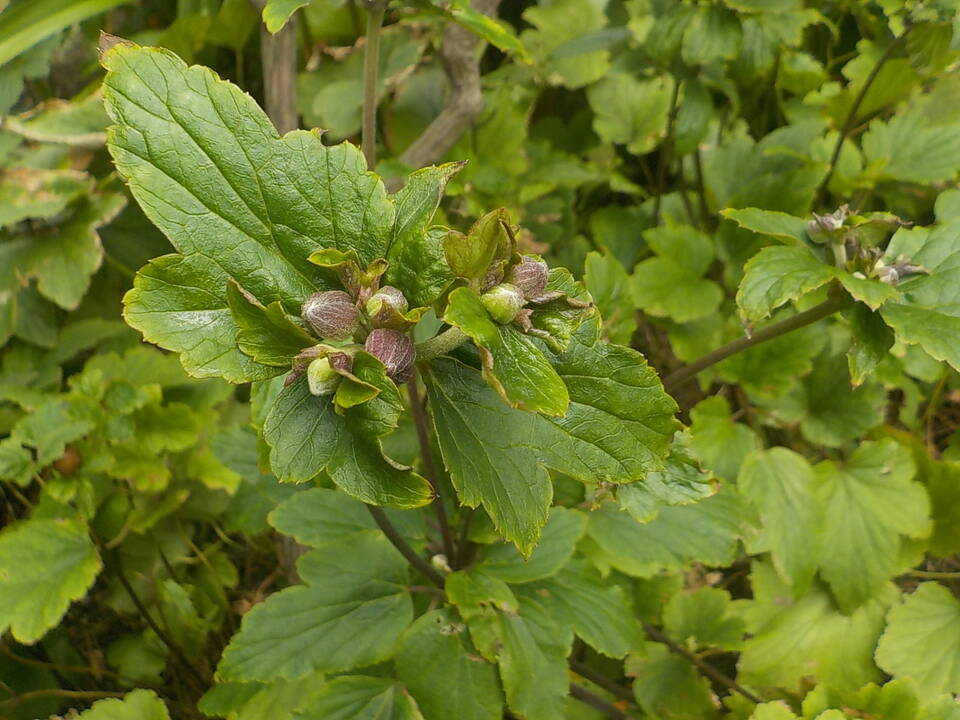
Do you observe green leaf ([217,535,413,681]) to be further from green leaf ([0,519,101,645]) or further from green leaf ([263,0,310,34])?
green leaf ([263,0,310,34])

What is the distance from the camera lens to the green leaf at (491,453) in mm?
725

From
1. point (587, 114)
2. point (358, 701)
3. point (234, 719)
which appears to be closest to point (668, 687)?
point (358, 701)

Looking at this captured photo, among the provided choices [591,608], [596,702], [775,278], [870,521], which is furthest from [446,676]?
[870,521]

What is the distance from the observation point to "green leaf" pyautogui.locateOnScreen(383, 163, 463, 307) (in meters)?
0.70

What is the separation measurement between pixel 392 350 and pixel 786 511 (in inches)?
45.2

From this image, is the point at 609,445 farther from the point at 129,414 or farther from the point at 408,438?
the point at 129,414

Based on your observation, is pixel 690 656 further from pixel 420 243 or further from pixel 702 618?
pixel 420 243

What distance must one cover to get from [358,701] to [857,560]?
1088mm

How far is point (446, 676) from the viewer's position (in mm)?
1099

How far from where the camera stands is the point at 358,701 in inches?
43.4

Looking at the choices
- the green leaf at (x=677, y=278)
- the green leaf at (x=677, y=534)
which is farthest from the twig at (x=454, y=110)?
the green leaf at (x=677, y=534)

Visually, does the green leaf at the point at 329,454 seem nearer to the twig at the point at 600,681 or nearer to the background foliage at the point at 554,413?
the background foliage at the point at 554,413

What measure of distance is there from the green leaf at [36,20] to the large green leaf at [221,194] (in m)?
1.07

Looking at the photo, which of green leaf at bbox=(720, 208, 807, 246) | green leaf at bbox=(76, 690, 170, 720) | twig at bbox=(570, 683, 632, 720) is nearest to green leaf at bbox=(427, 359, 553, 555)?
green leaf at bbox=(720, 208, 807, 246)
